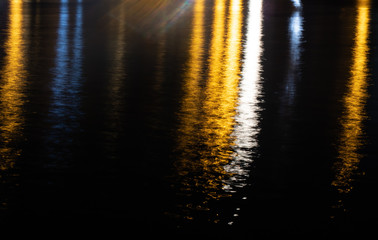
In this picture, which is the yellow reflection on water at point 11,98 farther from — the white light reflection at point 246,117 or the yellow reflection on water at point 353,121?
the yellow reflection on water at point 353,121

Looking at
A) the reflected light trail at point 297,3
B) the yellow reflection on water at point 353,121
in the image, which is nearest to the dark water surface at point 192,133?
the yellow reflection on water at point 353,121

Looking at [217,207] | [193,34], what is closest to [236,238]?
[217,207]

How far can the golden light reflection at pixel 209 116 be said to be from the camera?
6.80 meters

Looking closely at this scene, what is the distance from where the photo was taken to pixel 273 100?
1087 cm

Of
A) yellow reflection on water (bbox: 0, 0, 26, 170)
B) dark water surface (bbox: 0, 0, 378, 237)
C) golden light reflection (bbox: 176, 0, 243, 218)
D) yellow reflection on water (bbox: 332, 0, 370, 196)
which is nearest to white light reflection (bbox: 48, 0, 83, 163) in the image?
dark water surface (bbox: 0, 0, 378, 237)

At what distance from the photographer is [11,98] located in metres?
10.7

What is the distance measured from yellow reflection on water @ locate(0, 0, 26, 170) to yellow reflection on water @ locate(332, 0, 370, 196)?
2993mm

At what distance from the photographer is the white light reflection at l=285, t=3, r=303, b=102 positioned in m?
11.8

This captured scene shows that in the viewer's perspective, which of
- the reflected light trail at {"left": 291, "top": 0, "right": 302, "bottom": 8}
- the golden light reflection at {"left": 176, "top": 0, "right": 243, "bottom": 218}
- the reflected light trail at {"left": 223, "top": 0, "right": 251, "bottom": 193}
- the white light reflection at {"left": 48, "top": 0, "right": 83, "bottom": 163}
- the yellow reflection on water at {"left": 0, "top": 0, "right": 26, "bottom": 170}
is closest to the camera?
the golden light reflection at {"left": 176, "top": 0, "right": 243, "bottom": 218}

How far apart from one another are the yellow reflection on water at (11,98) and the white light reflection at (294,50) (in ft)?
12.1

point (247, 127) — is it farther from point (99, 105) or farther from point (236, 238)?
point (236, 238)

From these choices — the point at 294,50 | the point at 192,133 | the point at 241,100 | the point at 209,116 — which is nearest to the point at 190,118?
the point at 209,116

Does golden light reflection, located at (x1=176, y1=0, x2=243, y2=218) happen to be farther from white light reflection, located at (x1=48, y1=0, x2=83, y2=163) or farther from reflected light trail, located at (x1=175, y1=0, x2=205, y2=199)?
white light reflection, located at (x1=48, y1=0, x2=83, y2=163)

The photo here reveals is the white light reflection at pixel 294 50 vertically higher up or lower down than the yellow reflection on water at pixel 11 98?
higher up
